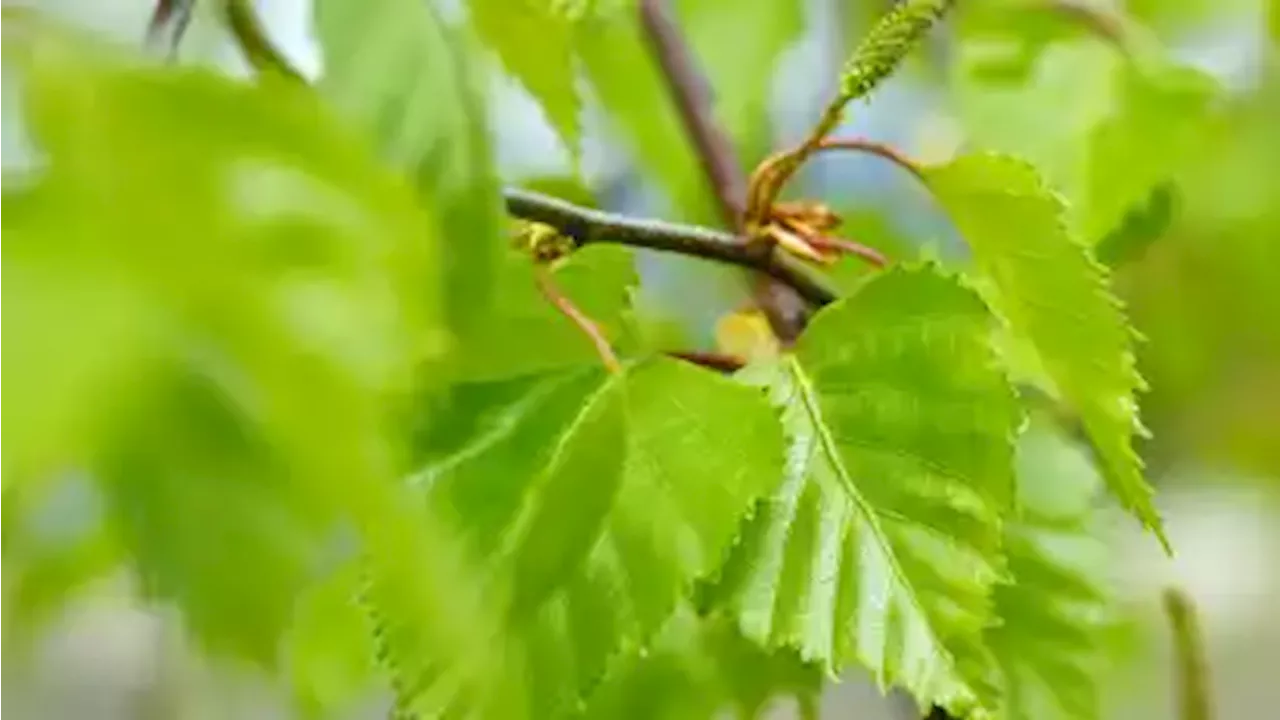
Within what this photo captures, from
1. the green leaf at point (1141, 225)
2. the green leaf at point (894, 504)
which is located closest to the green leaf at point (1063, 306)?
the green leaf at point (894, 504)

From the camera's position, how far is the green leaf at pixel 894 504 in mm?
198

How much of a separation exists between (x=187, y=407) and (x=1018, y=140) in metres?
0.27

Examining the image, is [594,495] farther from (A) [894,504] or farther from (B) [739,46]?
(B) [739,46]

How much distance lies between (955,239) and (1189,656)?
18 centimetres

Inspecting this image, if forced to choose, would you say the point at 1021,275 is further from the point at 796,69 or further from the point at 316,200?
the point at 796,69

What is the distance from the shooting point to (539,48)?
0.21 metres

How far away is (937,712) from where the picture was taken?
0.75ft

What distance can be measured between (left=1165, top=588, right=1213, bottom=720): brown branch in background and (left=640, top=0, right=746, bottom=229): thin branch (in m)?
0.10

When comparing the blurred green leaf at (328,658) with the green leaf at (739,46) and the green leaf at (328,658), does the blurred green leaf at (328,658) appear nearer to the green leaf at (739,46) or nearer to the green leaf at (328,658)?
the green leaf at (328,658)

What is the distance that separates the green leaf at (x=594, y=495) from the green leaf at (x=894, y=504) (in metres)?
0.01

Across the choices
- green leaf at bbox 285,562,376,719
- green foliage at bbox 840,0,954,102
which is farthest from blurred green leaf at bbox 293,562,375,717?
green foliage at bbox 840,0,954,102

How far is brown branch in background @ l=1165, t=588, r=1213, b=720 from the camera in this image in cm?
31

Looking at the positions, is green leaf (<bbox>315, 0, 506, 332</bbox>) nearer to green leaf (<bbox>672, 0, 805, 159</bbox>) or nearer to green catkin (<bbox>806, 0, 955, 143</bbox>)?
green catkin (<bbox>806, 0, 955, 143</bbox>)

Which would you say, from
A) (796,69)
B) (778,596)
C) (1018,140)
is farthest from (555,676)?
(796,69)
